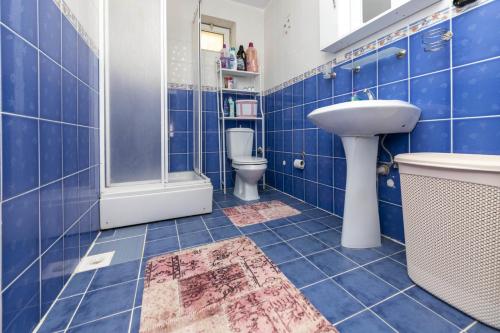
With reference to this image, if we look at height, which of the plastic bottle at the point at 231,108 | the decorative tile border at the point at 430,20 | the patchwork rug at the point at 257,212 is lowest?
the patchwork rug at the point at 257,212

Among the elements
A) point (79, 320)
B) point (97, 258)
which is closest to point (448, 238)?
point (79, 320)

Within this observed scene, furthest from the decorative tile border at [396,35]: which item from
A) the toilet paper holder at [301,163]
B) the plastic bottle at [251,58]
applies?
the plastic bottle at [251,58]

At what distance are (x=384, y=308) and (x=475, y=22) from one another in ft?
4.19

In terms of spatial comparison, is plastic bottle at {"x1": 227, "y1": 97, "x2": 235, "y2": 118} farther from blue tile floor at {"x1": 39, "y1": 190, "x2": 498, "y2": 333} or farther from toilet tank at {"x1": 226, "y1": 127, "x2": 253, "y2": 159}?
blue tile floor at {"x1": 39, "y1": 190, "x2": 498, "y2": 333}

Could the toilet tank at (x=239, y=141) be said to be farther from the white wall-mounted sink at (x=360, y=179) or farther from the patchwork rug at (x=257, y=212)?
the white wall-mounted sink at (x=360, y=179)

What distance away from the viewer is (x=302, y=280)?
995 mm

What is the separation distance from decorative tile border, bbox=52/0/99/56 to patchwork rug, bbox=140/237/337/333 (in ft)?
4.02

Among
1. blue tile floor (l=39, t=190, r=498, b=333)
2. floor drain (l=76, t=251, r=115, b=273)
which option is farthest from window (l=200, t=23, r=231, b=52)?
floor drain (l=76, t=251, r=115, b=273)

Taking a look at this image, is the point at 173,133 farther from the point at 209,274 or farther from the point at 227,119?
the point at 209,274

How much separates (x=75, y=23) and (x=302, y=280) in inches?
64.5

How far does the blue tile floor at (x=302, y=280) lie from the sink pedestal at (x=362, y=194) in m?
0.08

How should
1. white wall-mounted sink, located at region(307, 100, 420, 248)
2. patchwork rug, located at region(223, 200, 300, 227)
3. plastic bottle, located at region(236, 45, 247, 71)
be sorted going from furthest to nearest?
1. plastic bottle, located at region(236, 45, 247, 71)
2. patchwork rug, located at region(223, 200, 300, 227)
3. white wall-mounted sink, located at region(307, 100, 420, 248)

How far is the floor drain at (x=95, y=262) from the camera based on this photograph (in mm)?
1107

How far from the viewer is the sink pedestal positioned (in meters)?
1.27
